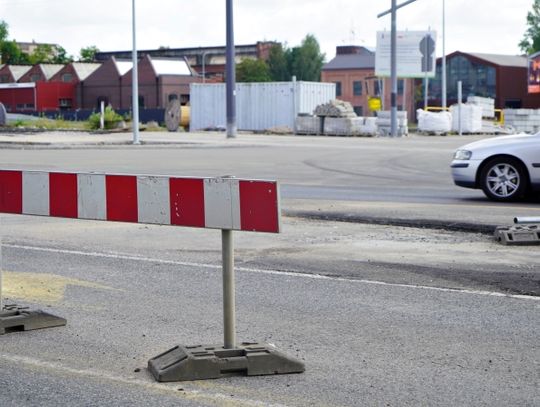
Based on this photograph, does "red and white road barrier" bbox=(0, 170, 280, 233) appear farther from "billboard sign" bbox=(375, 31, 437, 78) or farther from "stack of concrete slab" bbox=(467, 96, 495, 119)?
"billboard sign" bbox=(375, 31, 437, 78)

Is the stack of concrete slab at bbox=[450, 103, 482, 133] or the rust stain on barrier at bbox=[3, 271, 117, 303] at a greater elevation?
the stack of concrete slab at bbox=[450, 103, 482, 133]

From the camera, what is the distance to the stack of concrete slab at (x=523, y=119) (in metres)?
58.8

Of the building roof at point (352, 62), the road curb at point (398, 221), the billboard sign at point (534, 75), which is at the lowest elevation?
the road curb at point (398, 221)

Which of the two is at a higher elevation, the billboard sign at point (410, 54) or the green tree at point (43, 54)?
the green tree at point (43, 54)

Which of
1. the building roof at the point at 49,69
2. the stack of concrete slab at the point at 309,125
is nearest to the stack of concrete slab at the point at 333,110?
the stack of concrete slab at the point at 309,125

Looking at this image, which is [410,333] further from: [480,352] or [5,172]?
[5,172]

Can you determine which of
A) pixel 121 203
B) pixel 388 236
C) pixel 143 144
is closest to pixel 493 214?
pixel 388 236

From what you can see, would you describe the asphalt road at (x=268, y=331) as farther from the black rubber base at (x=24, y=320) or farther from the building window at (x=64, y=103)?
the building window at (x=64, y=103)

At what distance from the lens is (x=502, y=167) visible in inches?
659

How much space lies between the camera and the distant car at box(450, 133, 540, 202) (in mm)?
16500

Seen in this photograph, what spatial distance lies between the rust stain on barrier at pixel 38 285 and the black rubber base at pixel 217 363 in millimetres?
2419

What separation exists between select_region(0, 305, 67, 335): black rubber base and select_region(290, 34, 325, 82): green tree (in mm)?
112185

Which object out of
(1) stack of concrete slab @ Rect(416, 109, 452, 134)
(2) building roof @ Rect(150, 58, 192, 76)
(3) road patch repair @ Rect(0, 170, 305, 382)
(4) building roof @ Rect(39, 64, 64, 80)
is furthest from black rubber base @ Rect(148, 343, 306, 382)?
(4) building roof @ Rect(39, 64, 64, 80)

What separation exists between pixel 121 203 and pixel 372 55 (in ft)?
340
